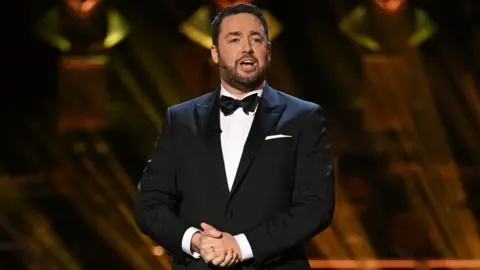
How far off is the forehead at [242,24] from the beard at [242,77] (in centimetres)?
6

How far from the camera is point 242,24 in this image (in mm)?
1695

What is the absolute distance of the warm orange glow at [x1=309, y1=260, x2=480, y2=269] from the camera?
194 inches

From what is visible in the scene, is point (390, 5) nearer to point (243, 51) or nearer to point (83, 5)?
point (83, 5)

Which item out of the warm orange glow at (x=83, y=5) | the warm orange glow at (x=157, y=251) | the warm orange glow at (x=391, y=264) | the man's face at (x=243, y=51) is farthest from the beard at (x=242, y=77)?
the warm orange glow at (x=83, y=5)

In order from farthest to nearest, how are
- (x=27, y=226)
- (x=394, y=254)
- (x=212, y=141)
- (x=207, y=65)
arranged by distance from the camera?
(x=207, y=65), (x=27, y=226), (x=394, y=254), (x=212, y=141)

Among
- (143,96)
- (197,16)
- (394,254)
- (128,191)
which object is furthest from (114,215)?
(394,254)

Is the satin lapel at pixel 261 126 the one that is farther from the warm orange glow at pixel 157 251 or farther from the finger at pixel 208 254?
the warm orange glow at pixel 157 251

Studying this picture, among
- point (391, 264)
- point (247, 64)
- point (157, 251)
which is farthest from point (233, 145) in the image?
point (157, 251)

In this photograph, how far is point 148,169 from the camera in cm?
173

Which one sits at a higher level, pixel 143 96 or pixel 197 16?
pixel 197 16

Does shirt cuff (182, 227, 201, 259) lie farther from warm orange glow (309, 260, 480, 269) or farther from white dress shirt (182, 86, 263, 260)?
warm orange glow (309, 260, 480, 269)

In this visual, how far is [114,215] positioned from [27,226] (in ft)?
1.97

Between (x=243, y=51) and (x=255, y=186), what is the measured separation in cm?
26

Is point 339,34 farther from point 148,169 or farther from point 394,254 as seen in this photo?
point 148,169
